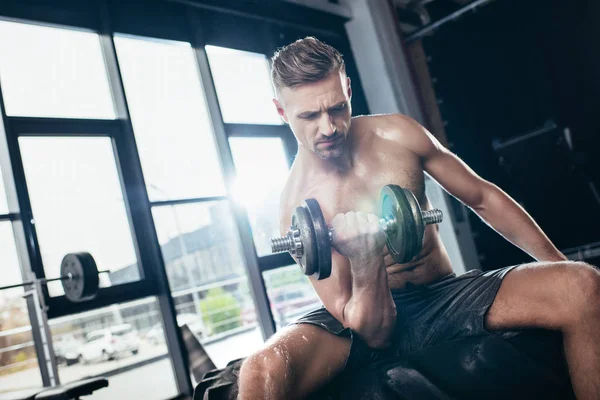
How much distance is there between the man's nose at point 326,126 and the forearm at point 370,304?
1.46ft

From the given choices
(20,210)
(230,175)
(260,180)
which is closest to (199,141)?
(230,175)

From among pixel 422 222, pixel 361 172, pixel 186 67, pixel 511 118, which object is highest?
pixel 186 67

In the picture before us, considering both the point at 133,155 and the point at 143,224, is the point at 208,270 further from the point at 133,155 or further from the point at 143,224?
the point at 133,155

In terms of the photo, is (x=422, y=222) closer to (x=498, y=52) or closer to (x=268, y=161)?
(x=268, y=161)

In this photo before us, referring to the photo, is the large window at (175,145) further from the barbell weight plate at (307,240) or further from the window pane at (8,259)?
the barbell weight plate at (307,240)

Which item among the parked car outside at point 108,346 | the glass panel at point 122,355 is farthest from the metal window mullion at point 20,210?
the parked car outside at point 108,346

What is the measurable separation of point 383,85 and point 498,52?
3.56 feet

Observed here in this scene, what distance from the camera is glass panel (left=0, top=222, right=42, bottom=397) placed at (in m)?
2.63

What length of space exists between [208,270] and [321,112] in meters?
4.02

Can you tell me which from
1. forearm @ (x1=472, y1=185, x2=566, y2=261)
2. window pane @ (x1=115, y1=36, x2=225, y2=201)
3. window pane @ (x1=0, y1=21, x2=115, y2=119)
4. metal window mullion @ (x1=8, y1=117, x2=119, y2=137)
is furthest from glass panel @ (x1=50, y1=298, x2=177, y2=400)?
forearm @ (x1=472, y1=185, x2=566, y2=261)

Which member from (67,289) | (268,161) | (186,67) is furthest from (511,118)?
(67,289)

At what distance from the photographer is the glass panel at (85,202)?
285cm

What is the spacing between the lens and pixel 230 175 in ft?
12.0

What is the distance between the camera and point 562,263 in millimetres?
1312
